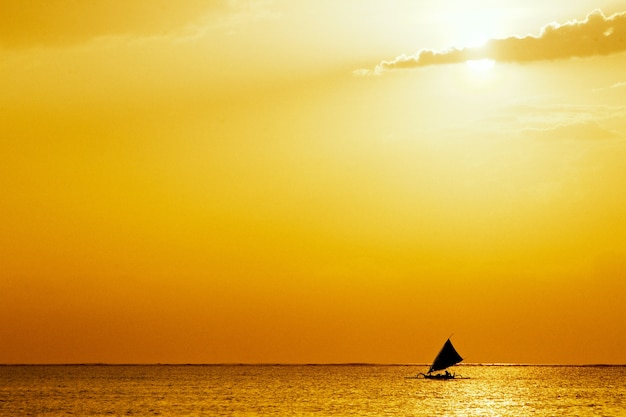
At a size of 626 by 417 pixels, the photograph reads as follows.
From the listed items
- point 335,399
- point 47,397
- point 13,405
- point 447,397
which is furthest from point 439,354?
point 13,405

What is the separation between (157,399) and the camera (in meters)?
133

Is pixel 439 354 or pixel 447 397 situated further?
pixel 439 354

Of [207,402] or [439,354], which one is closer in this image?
[207,402]

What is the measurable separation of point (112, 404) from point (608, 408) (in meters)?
55.9

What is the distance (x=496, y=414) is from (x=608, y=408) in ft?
50.1

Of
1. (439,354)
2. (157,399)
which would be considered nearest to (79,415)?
(157,399)

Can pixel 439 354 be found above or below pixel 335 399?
above

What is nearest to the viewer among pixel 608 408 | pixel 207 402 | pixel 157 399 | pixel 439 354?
pixel 608 408

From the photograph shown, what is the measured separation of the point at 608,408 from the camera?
382 feet

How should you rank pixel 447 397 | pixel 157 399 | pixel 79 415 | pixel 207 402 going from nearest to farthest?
pixel 79 415 → pixel 207 402 → pixel 157 399 → pixel 447 397

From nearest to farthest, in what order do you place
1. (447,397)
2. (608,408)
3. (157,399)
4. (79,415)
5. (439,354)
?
(79,415) → (608,408) → (157,399) → (447,397) → (439,354)

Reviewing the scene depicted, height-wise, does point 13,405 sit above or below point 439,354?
below

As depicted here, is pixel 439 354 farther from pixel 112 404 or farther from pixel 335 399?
pixel 112 404

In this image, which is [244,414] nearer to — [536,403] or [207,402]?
[207,402]
